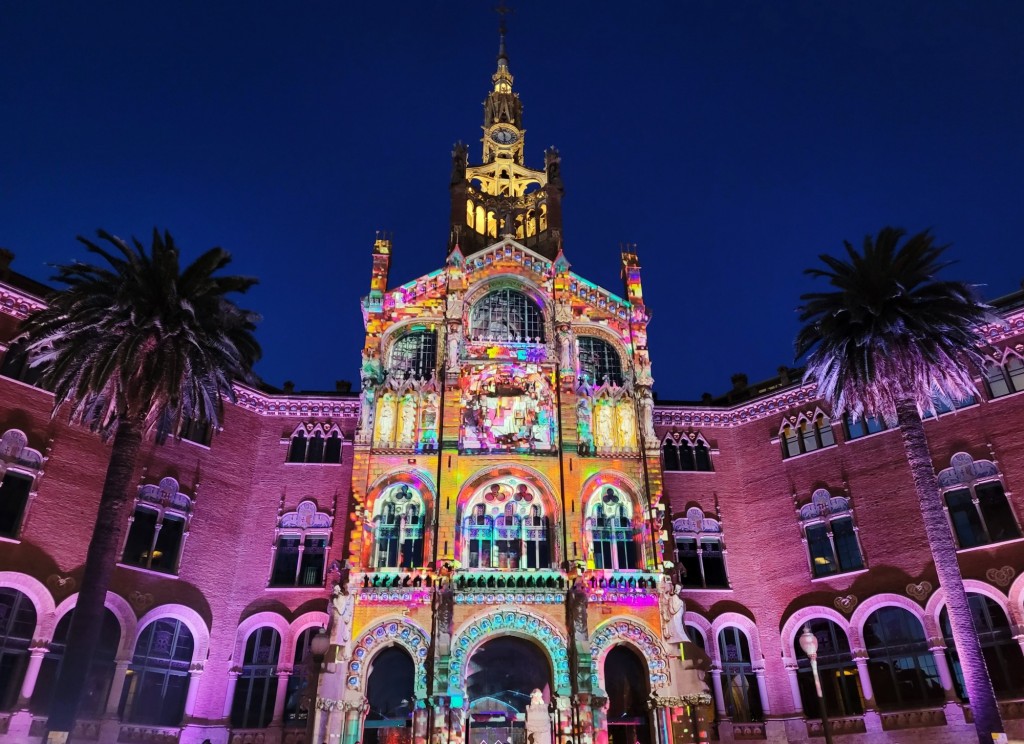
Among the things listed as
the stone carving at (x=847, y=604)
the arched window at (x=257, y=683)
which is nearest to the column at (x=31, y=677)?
the arched window at (x=257, y=683)

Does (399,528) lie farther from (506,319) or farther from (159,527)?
(506,319)

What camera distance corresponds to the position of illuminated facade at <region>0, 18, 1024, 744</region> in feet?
93.9

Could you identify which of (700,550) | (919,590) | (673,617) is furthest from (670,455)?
(919,590)

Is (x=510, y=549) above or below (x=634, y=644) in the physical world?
above

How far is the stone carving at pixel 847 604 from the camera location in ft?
104

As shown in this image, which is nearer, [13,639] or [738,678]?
[13,639]

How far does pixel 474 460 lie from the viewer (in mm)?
33375

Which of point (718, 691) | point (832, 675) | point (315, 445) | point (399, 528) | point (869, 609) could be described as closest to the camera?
point (869, 609)

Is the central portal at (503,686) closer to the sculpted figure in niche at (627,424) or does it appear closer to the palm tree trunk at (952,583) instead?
the sculpted figure in niche at (627,424)

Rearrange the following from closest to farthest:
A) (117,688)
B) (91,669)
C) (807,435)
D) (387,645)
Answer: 1. (91,669)
2. (117,688)
3. (387,645)
4. (807,435)

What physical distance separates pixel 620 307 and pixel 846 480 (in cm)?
1314

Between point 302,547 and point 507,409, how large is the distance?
11101mm

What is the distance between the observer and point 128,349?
79.5 ft

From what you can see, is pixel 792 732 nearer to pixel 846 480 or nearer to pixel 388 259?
pixel 846 480
